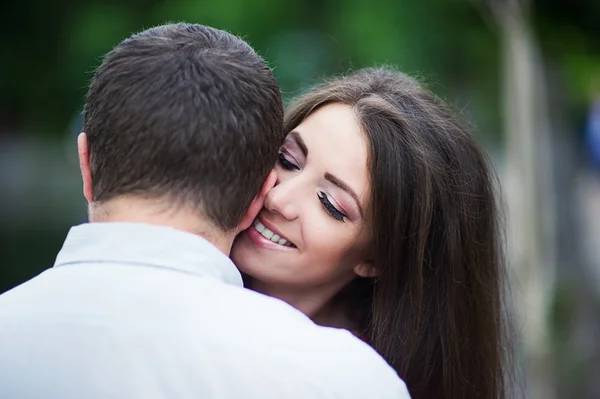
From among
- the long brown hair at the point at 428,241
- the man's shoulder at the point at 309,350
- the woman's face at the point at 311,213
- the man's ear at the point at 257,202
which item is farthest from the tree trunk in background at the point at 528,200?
the man's shoulder at the point at 309,350

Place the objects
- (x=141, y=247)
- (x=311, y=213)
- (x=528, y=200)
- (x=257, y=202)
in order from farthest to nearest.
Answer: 1. (x=528, y=200)
2. (x=311, y=213)
3. (x=257, y=202)
4. (x=141, y=247)

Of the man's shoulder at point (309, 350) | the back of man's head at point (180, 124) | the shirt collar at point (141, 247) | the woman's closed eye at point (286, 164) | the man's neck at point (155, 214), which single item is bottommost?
the man's shoulder at point (309, 350)

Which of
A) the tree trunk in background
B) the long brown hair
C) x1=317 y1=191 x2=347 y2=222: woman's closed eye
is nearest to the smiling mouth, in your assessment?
x1=317 y1=191 x2=347 y2=222: woman's closed eye

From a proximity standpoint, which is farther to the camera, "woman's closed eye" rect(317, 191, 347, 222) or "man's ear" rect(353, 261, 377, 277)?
"man's ear" rect(353, 261, 377, 277)

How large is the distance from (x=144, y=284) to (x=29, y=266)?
9.23 m

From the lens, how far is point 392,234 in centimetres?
237

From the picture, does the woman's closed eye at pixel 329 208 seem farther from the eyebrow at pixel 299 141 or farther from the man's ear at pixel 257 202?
the man's ear at pixel 257 202

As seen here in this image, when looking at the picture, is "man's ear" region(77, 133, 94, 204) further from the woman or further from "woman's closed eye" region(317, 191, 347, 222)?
"woman's closed eye" region(317, 191, 347, 222)

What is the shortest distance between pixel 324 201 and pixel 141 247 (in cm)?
83

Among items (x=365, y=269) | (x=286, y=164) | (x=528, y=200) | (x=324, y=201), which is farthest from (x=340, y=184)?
(x=528, y=200)

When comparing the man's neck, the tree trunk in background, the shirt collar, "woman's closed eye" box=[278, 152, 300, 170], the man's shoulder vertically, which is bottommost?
the tree trunk in background

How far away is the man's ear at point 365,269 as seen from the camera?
2471 mm

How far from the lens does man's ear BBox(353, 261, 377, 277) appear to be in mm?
2471

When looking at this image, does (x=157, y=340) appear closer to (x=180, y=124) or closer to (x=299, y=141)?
(x=180, y=124)
